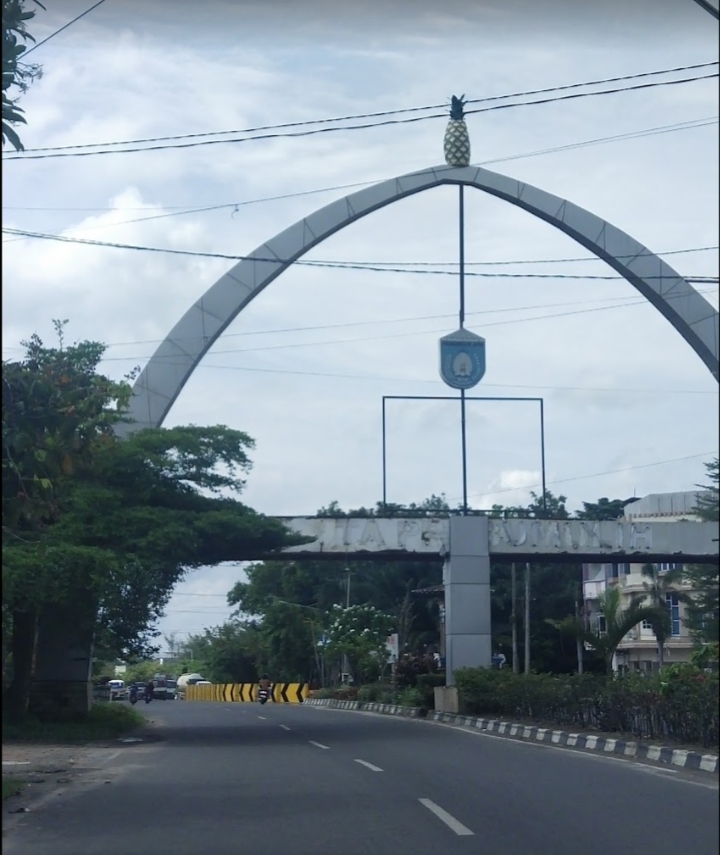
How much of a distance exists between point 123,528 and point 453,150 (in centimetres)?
1423

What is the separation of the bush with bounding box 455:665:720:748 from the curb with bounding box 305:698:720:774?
273mm

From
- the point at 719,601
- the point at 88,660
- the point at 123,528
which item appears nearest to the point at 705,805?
the point at 719,601

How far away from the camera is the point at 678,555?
362cm

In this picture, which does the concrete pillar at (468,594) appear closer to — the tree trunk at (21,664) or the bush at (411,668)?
the bush at (411,668)

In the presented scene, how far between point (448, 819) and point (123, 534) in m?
13.4

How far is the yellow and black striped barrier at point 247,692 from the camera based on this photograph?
59.8 m

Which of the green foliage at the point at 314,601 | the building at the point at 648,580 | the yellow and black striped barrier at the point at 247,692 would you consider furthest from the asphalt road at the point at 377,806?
the yellow and black striped barrier at the point at 247,692

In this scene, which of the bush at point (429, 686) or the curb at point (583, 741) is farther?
the bush at point (429, 686)

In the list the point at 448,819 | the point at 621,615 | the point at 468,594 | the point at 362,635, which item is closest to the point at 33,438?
the point at 448,819

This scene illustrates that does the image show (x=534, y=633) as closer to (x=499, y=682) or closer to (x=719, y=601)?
(x=499, y=682)

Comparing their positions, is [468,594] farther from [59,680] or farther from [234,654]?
[234,654]

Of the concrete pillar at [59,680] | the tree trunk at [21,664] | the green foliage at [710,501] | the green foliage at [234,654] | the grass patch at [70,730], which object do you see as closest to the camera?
the green foliage at [710,501]

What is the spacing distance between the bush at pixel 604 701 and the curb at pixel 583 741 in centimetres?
27

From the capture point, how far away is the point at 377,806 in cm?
1121
